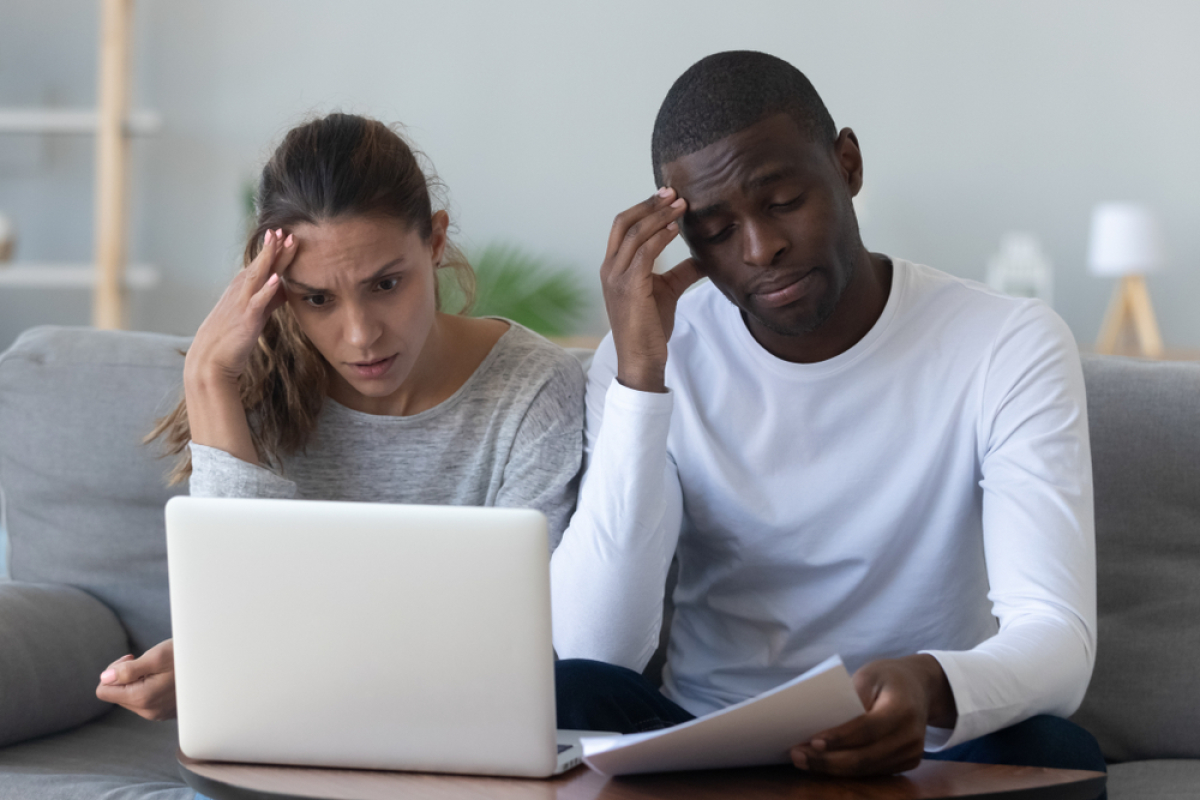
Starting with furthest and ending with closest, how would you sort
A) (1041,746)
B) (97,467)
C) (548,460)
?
(97,467) < (548,460) < (1041,746)

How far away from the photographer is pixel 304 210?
127 cm

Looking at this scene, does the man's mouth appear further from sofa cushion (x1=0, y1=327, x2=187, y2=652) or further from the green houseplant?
the green houseplant

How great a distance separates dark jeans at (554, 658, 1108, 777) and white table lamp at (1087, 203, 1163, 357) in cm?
254

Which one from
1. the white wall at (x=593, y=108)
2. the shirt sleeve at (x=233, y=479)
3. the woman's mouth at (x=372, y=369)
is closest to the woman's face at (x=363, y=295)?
the woman's mouth at (x=372, y=369)

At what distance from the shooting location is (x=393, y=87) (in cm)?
368

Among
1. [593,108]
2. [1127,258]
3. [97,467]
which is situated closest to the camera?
[97,467]

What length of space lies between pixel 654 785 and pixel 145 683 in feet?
1.79

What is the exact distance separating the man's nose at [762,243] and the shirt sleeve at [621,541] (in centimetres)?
17

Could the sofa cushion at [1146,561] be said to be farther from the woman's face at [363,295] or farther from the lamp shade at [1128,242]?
the lamp shade at [1128,242]

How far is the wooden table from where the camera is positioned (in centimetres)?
72

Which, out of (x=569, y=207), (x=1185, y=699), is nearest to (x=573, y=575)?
Result: (x=1185, y=699)

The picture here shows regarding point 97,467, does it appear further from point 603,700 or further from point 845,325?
point 845,325

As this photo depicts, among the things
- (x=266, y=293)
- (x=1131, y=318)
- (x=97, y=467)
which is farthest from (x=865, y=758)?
(x=1131, y=318)

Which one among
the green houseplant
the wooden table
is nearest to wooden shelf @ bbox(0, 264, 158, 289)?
the green houseplant
